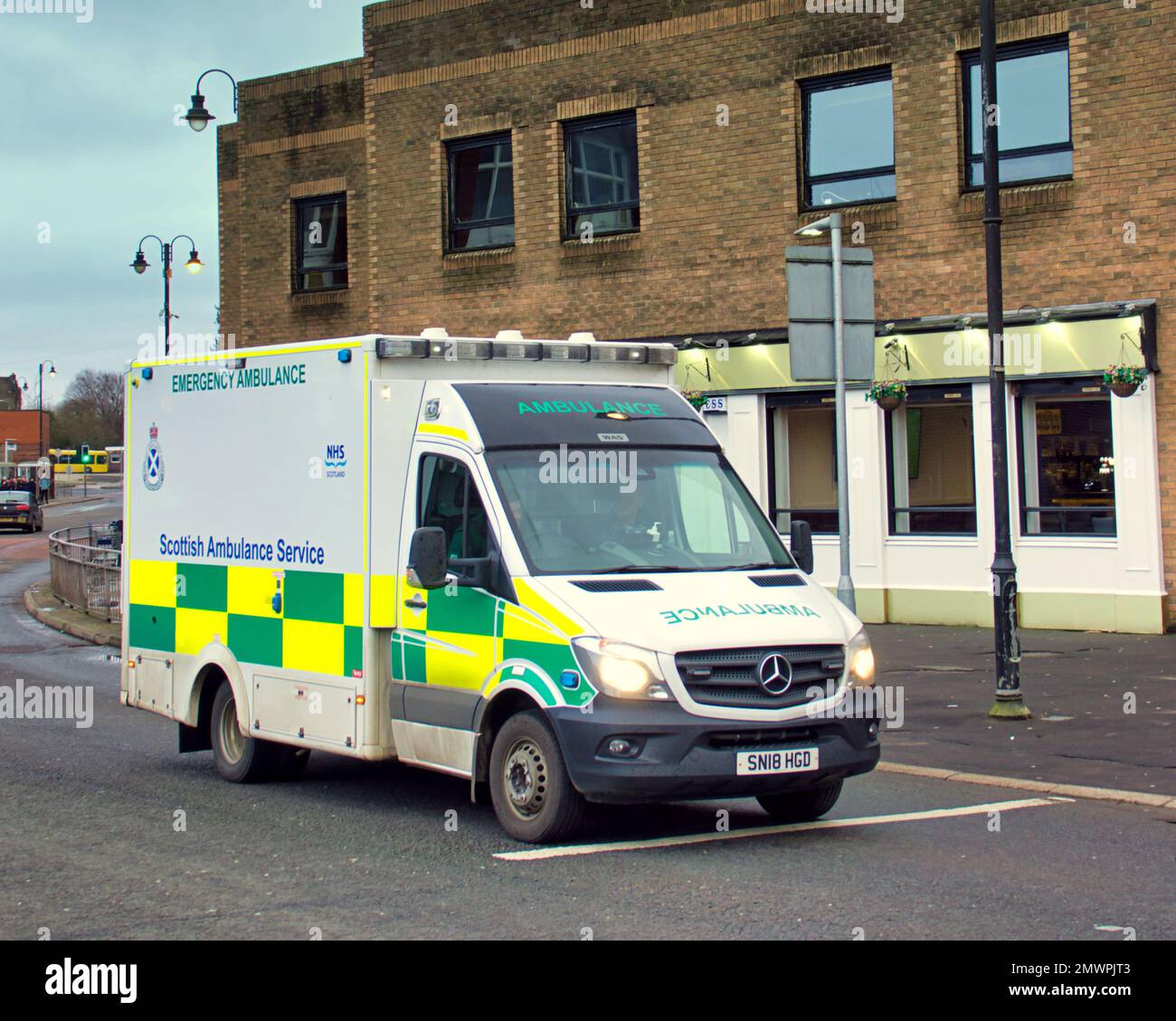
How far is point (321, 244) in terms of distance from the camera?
27.1m

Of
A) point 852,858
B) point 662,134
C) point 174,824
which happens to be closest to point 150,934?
point 174,824

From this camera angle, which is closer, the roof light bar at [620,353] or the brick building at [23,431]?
the roof light bar at [620,353]

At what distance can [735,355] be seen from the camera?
21.1 meters

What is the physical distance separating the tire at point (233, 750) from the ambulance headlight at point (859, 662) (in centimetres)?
400

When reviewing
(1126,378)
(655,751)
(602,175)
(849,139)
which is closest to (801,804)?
(655,751)

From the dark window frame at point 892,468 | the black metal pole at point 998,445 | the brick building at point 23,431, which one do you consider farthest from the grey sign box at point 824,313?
the brick building at point 23,431

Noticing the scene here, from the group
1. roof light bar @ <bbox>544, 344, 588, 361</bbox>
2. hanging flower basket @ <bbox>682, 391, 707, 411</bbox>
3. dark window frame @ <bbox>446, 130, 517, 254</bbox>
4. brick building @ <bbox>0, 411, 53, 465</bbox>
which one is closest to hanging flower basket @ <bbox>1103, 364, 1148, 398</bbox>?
hanging flower basket @ <bbox>682, 391, 707, 411</bbox>

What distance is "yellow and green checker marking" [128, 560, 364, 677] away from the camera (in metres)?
9.44

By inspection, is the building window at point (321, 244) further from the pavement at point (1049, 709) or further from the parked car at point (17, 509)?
the parked car at point (17, 509)

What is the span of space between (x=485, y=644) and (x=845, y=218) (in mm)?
13057

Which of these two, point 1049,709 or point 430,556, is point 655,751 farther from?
point 1049,709

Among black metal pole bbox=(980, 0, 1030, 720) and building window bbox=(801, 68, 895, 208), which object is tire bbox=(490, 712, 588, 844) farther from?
building window bbox=(801, 68, 895, 208)

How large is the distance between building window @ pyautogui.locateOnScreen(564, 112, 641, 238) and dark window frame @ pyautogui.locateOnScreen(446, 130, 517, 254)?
1.01 metres

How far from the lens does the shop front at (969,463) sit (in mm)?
17922
